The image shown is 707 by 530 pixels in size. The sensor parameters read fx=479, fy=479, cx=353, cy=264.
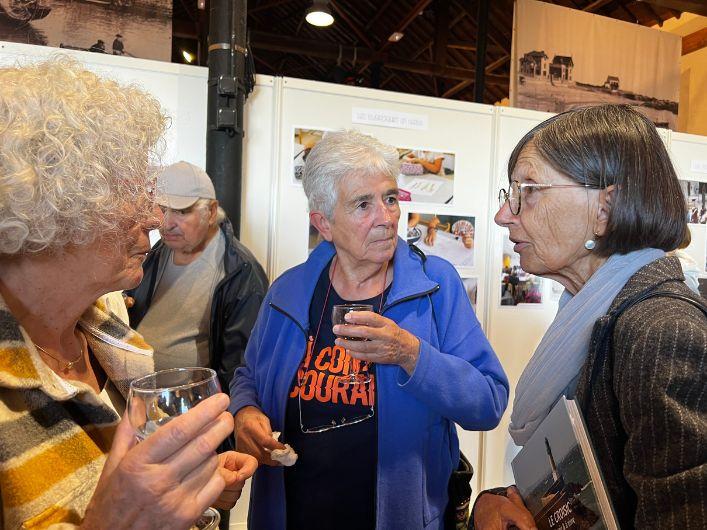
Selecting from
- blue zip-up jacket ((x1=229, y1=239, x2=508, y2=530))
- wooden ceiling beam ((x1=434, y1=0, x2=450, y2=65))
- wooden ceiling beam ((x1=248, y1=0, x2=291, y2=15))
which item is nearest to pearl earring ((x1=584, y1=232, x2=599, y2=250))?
blue zip-up jacket ((x1=229, y1=239, x2=508, y2=530))

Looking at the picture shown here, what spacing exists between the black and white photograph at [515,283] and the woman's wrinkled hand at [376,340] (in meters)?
2.03

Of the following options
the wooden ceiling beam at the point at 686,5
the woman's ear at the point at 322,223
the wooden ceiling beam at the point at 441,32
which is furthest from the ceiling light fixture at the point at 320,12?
the woman's ear at the point at 322,223

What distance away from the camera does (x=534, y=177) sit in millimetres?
1201

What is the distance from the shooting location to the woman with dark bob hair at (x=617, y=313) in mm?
784

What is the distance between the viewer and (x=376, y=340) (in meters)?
1.32

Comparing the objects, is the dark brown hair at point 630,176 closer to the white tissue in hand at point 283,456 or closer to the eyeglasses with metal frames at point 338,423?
the eyeglasses with metal frames at point 338,423

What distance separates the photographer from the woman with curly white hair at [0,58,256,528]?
0.67 meters

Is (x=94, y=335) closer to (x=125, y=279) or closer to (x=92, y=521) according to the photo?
(x=125, y=279)

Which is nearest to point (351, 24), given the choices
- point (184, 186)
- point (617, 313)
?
point (184, 186)

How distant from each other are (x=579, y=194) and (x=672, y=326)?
1.36ft

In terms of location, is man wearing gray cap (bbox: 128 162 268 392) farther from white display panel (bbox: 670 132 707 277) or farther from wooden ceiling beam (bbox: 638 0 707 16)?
wooden ceiling beam (bbox: 638 0 707 16)

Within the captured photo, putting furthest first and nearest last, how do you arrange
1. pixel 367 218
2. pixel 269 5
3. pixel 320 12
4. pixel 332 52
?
1. pixel 269 5
2. pixel 332 52
3. pixel 320 12
4. pixel 367 218

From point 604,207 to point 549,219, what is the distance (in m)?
0.13

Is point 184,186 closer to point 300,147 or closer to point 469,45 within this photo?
point 300,147
